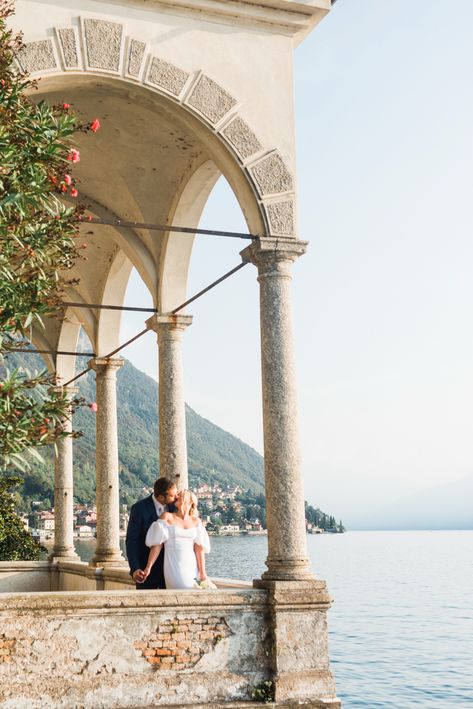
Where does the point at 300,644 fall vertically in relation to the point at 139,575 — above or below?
below

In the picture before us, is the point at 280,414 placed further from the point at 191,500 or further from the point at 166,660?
the point at 166,660

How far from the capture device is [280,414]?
33.0ft

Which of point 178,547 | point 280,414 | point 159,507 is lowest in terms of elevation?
point 178,547

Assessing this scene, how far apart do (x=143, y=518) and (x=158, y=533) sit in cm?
30

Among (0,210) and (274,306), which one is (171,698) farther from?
(0,210)

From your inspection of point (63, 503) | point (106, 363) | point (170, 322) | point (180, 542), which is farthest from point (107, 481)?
point (180, 542)

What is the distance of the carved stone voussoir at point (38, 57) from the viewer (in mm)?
9672

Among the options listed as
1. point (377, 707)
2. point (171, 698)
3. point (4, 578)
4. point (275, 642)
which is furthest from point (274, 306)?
point (377, 707)

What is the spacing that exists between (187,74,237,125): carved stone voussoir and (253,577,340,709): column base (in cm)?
517

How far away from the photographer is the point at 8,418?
7.25m

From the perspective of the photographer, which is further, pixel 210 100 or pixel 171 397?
pixel 171 397

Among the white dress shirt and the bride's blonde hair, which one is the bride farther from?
the white dress shirt

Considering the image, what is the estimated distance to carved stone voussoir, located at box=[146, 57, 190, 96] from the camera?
1034 cm

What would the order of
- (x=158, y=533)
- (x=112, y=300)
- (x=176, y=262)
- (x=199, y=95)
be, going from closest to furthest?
(x=158, y=533)
(x=199, y=95)
(x=176, y=262)
(x=112, y=300)
